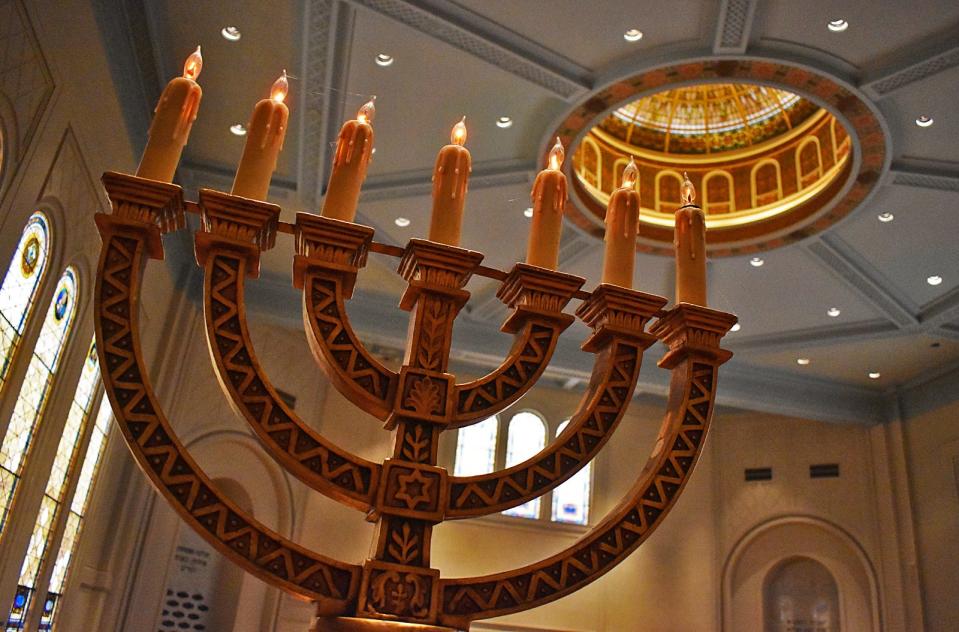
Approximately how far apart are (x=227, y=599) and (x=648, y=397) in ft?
23.2

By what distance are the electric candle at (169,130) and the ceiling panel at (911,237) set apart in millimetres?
7328

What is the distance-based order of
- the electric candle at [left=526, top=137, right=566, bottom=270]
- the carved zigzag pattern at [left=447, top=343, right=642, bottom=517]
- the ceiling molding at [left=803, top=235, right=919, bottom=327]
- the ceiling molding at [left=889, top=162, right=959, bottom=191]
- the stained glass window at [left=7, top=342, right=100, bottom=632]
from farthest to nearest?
the ceiling molding at [left=803, top=235, right=919, bottom=327] < the ceiling molding at [left=889, top=162, right=959, bottom=191] < the stained glass window at [left=7, top=342, right=100, bottom=632] < the electric candle at [left=526, top=137, right=566, bottom=270] < the carved zigzag pattern at [left=447, top=343, right=642, bottom=517]

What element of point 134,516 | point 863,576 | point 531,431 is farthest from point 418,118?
point 863,576

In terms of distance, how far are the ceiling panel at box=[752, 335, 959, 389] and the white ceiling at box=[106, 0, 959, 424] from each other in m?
0.72

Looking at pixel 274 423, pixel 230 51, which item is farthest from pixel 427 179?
pixel 274 423

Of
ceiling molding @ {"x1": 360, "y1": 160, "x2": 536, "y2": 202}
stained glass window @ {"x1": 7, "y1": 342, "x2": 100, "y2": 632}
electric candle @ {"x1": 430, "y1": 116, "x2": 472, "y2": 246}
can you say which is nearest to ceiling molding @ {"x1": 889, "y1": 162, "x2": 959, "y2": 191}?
ceiling molding @ {"x1": 360, "y1": 160, "x2": 536, "y2": 202}

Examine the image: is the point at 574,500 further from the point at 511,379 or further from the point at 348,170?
the point at 348,170

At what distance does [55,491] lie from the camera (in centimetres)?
A: 707

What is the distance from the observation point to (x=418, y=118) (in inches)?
281

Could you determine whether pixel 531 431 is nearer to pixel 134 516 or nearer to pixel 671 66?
pixel 134 516

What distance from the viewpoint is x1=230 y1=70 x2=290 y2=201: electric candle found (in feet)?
6.02

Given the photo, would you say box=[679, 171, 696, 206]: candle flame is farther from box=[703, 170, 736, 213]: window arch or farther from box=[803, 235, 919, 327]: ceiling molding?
box=[703, 170, 736, 213]: window arch

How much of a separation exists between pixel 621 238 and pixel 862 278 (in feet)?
26.5

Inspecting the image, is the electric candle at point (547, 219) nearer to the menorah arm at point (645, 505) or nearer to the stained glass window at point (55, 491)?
the menorah arm at point (645, 505)
